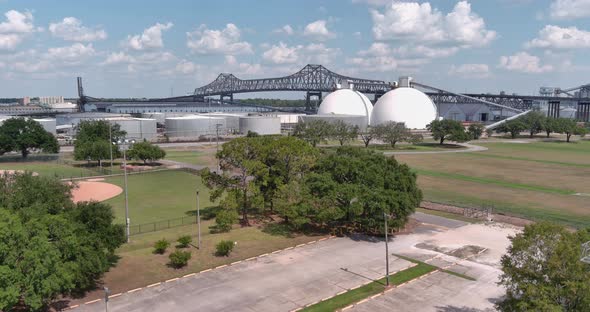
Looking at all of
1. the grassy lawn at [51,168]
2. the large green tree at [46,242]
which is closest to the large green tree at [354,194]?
the large green tree at [46,242]

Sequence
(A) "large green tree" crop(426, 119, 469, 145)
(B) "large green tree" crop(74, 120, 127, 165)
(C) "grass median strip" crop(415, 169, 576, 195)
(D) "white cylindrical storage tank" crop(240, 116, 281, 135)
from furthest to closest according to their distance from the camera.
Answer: (D) "white cylindrical storage tank" crop(240, 116, 281, 135) < (A) "large green tree" crop(426, 119, 469, 145) < (B) "large green tree" crop(74, 120, 127, 165) < (C) "grass median strip" crop(415, 169, 576, 195)

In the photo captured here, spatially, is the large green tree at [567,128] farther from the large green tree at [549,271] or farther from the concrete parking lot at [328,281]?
the large green tree at [549,271]

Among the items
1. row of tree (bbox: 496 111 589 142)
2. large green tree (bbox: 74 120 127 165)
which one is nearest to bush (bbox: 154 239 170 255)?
large green tree (bbox: 74 120 127 165)

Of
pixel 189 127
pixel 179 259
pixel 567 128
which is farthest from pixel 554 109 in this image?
pixel 179 259

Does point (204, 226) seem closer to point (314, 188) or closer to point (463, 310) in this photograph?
point (314, 188)

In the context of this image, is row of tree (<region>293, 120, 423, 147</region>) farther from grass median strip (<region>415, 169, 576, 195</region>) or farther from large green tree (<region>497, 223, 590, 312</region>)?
large green tree (<region>497, 223, 590, 312</region>)

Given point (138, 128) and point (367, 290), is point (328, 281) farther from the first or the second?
point (138, 128)
